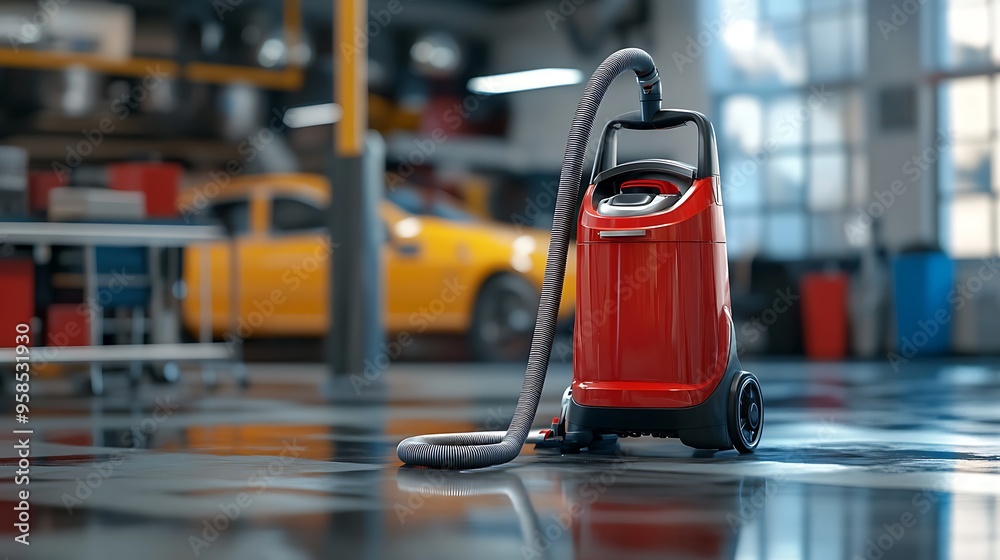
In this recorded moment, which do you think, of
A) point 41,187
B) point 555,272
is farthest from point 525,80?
point 555,272

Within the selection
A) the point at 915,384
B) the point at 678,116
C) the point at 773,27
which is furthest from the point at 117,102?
the point at 678,116

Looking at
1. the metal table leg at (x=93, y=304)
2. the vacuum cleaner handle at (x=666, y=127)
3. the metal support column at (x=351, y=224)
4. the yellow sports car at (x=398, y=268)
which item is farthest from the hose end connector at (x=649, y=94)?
the yellow sports car at (x=398, y=268)

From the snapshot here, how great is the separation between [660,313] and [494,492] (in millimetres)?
726

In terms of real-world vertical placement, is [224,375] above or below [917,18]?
below

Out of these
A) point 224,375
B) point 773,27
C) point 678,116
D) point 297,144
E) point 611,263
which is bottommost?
point 224,375

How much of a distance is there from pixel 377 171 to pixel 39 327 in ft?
6.99

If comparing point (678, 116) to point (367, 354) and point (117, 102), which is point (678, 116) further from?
point (117, 102)

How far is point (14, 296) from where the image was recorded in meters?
5.70

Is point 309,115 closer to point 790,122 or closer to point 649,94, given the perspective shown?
point 790,122

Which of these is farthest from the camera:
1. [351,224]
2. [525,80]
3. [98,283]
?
[525,80]

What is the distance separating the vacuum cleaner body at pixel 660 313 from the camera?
2.75m

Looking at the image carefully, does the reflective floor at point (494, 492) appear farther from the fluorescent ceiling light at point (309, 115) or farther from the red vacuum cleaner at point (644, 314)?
the fluorescent ceiling light at point (309, 115)

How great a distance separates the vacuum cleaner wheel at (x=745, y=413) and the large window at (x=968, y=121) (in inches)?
264

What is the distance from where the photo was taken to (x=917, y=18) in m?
9.04
